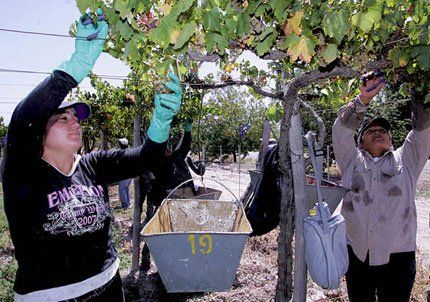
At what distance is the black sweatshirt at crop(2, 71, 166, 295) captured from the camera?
151 centimetres

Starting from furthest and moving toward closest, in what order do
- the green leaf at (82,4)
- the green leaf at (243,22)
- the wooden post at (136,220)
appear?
the wooden post at (136,220), the green leaf at (243,22), the green leaf at (82,4)

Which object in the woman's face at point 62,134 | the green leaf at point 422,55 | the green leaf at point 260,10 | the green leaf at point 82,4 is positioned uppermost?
the green leaf at point 260,10

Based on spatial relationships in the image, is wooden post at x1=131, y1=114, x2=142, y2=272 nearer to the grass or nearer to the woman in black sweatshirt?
the grass

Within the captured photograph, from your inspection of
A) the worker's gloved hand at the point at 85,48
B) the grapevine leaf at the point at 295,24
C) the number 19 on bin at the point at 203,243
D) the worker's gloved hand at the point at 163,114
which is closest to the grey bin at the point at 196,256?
the number 19 on bin at the point at 203,243

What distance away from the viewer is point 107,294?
179 centimetres

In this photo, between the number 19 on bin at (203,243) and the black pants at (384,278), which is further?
the black pants at (384,278)

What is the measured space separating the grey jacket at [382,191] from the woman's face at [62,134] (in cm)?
176

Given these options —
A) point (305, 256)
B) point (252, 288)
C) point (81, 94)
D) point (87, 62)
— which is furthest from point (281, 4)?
point (81, 94)

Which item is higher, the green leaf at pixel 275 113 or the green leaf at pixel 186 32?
the green leaf at pixel 186 32

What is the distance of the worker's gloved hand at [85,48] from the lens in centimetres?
158

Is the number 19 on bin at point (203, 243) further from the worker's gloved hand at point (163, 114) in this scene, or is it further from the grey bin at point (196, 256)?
the worker's gloved hand at point (163, 114)

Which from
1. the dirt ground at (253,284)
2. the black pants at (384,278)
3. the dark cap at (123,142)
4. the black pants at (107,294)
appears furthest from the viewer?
the dark cap at (123,142)

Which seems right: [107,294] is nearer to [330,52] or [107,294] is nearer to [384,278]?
[330,52]

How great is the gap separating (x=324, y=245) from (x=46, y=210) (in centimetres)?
150
